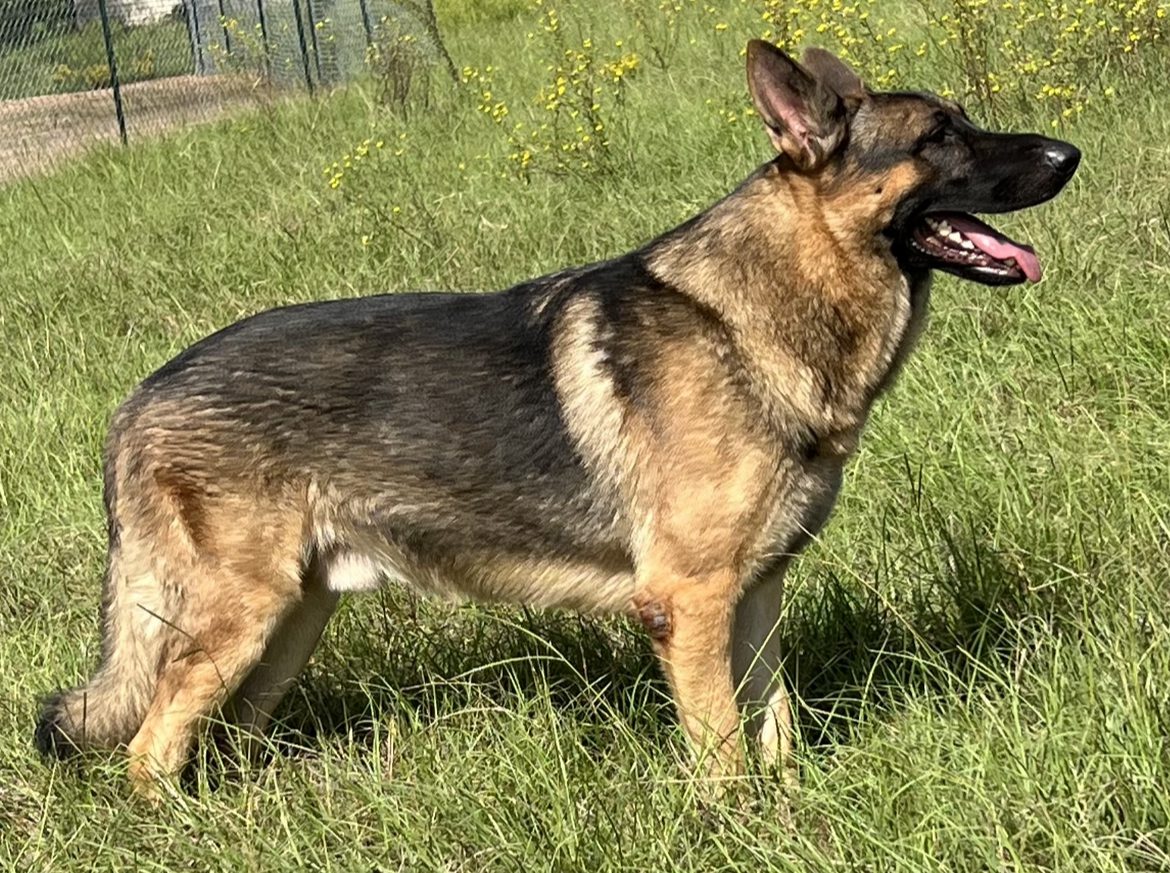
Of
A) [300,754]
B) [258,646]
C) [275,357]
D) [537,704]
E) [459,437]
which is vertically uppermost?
[275,357]

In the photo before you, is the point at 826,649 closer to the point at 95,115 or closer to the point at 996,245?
the point at 996,245

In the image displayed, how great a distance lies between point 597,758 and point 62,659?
1.70 metres

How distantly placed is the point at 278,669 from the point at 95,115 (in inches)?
479

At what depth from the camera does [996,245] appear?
311 centimetres

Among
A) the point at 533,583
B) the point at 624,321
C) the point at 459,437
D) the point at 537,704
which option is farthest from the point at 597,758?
the point at 624,321

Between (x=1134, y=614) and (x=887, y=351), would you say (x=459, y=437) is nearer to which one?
(x=887, y=351)

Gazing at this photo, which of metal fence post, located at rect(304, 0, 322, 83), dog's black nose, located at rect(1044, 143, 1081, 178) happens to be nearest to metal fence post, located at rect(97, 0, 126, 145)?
metal fence post, located at rect(304, 0, 322, 83)

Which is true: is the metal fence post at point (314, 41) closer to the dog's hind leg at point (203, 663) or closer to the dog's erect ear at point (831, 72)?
the dog's erect ear at point (831, 72)

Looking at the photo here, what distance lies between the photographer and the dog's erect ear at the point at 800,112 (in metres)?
3.11

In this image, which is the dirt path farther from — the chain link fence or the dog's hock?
the dog's hock

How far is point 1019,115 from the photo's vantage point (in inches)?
280

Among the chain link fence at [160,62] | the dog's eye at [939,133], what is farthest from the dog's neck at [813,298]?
the chain link fence at [160,62]

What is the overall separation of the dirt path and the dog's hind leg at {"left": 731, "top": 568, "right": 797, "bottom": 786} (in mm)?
10065

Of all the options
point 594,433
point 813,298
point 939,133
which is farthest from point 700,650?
point 939,133
